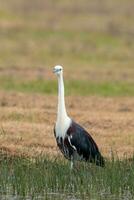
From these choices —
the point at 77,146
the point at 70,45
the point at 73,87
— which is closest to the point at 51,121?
the point at 77,146

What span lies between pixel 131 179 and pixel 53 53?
71.9 ft

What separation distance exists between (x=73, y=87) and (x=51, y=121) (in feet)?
21.1

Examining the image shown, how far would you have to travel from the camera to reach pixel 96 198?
10.3 metres

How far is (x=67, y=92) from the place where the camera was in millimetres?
22234

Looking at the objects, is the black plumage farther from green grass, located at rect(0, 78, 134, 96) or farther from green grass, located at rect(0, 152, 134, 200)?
green grass, located at rect(0, 78, 134, 96)

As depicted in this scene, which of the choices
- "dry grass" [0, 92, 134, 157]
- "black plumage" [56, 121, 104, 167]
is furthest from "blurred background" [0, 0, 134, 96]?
"black plumage" [56, 121, 104, 167]

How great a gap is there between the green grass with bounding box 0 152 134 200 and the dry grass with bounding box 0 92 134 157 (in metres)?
2.00

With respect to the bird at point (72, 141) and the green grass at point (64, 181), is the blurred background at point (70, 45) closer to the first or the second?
the bird at point (72, 141)

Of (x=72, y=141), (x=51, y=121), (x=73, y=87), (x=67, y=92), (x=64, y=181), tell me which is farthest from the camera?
(x=73, y=87)

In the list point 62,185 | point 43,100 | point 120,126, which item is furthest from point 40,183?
point 43,100

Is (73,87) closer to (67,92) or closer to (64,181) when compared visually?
(67,92)

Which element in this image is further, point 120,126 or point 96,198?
point 120,126

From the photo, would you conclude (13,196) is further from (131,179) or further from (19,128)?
(19,128)

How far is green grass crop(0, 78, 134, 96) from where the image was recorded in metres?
22.2
